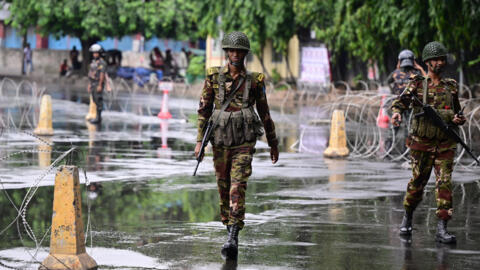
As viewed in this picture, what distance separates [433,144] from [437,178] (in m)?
0.33

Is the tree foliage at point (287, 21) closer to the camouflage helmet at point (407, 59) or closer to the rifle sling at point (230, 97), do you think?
the camouflage helmet at point (407, 59)

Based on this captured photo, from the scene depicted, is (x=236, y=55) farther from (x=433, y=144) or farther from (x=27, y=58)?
(x=27, y=58)

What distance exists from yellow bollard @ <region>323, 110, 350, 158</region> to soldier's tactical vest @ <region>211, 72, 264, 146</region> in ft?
29.9

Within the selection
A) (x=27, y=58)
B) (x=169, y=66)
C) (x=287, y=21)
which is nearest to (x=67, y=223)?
(x=287, y=21)

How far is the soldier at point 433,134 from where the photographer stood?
9742mm

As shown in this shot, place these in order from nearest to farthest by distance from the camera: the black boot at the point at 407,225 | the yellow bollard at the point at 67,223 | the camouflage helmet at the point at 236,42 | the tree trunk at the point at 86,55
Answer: the yellow bollard at the point at 67,223 < the camouflage helmet at the point at 236,42 < the black boot at the point at 407,225 < the tree trunk at the point at 86,55

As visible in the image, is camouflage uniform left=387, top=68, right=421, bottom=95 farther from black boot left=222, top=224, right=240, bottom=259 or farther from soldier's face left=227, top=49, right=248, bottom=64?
black boot left=222, top=224, right=240, bottom=259

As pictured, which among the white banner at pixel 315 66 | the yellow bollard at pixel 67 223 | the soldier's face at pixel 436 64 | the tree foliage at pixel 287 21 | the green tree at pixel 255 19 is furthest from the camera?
the white banner at pixel 315 66

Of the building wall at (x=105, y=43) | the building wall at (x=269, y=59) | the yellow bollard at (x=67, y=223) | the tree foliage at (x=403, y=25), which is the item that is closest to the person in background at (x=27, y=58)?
the building wall at (x=105, y=43)

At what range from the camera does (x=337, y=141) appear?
18.0m

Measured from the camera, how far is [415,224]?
1077 cm

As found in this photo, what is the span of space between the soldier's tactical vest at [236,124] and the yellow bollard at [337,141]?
29.9ft

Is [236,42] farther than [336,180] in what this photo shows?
No

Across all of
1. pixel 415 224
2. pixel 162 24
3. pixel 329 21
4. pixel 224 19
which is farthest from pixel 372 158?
pixel 162 24
